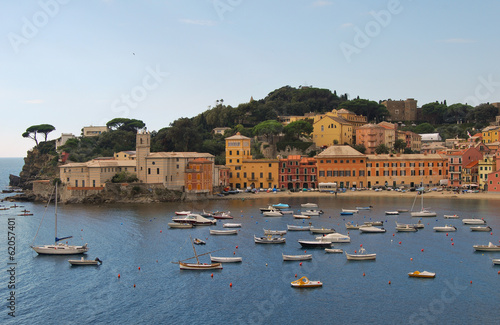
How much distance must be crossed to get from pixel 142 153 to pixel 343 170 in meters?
31.8

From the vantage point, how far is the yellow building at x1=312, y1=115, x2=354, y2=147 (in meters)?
100

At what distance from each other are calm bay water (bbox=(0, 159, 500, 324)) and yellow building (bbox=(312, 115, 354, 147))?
149ft

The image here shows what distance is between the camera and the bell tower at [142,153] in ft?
260

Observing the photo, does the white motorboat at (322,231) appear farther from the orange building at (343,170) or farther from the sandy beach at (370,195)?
the orange building at (343,170)

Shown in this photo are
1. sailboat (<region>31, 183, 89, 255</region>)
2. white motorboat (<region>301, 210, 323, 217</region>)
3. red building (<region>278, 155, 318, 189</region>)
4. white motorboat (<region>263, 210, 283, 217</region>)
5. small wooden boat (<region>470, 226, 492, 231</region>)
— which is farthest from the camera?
red building (<region>278, 155, 318, 189</region>)

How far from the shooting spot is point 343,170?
86000 mm

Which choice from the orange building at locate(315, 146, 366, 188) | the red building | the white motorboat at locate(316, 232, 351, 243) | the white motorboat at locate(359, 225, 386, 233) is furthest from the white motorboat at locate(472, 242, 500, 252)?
the red building

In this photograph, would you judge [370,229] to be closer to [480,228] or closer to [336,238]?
[336,238]

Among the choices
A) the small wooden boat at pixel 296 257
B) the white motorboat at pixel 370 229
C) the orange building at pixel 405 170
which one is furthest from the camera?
the orange building at pixel 405 170

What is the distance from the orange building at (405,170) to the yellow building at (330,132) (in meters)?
14.7

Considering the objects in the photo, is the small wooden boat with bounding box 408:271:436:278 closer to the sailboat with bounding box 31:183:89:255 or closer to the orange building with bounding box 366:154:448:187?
the sailboat with bounding box 31:183:89:255

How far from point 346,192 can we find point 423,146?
30.7 metres

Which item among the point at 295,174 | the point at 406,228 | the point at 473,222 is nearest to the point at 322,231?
the point at 406,228

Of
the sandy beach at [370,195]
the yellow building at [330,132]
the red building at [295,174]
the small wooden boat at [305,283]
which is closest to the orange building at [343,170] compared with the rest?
the red building at [295,174]
